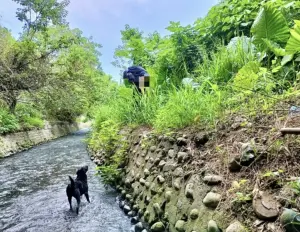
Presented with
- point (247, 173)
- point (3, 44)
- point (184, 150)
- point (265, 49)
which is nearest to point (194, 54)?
point (265, 49)

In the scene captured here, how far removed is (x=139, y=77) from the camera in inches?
164

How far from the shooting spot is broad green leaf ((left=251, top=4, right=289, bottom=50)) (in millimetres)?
2264

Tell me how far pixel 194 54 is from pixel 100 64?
75.2ft

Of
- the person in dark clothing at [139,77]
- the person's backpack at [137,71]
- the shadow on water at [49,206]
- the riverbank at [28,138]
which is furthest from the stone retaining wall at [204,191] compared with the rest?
the riverbank at [28,138]

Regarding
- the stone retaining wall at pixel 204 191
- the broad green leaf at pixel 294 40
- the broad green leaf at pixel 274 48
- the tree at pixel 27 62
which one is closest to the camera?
the stone retaining wall at pixel 204 191

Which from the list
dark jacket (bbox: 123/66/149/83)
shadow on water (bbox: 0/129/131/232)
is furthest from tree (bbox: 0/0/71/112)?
dark jacket (bbox: 123/66/149/83)

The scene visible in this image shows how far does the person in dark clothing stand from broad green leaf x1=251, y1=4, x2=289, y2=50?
6.57 feet

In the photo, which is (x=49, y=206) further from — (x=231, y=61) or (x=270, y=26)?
(x=270, y=26)

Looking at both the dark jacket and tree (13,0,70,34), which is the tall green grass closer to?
the dark jacket

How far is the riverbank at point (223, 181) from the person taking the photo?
1178mm

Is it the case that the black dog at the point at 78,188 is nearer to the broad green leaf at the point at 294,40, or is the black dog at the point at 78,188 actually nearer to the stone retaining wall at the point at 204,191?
the stone retaining wall at the point at 204,191

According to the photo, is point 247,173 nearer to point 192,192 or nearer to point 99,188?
point 192,192

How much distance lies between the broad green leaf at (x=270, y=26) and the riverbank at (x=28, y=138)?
667 cm

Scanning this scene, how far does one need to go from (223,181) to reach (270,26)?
171cm
